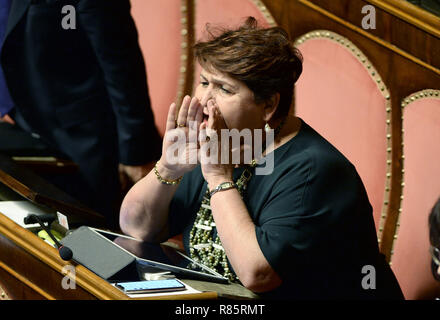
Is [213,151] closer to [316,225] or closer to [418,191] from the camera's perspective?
[316,225]

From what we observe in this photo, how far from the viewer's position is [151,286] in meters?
1.42

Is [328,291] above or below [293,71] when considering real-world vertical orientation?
below

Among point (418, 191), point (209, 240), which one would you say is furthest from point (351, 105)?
point (209, 240)

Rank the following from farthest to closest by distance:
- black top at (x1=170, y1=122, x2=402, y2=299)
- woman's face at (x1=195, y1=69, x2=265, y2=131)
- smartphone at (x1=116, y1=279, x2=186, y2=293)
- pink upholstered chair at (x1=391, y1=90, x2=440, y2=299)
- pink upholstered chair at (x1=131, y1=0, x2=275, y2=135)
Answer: pink upholstered chair at (x1=131, y1=0, x2=275, y2=135) → pink upholstered chair at (x1=391, y1=90, x2=440, y2=299) → woman's face at (x1=195, y1=69, x2=265, y2=131) → black top at (x1=170, y1=122, x2=402, y2=299) → smartphone at (x1=116, y1=279, x2=186, y2=293)

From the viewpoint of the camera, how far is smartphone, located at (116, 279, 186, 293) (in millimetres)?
1398

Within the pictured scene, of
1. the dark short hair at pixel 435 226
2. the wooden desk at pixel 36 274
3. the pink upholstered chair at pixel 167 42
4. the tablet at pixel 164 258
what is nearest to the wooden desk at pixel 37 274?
the wooden desk at pixel 36 274

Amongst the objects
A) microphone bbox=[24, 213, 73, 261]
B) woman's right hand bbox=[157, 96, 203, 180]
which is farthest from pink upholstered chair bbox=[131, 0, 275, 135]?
microphone bbox=[24, 213, 73, 261]

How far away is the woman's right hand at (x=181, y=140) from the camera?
1651 millimetres

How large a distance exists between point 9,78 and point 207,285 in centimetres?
132

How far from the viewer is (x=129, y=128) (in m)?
2.33

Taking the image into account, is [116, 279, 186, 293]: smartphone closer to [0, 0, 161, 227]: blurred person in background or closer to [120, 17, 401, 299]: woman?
[120, 17, 401, 299]: woman

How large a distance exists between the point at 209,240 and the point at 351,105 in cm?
52
